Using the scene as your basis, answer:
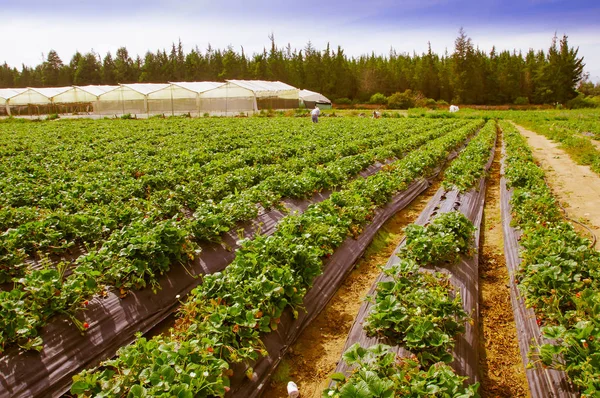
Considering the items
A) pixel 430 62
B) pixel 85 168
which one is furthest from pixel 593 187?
pixel 430 62

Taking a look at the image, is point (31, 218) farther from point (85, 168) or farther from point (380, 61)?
point (380, 61)

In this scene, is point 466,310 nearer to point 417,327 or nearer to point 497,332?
point 497,332

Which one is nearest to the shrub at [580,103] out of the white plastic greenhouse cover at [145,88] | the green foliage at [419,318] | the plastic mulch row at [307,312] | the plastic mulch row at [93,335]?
the white plastic greenhouse cover at [145,88]

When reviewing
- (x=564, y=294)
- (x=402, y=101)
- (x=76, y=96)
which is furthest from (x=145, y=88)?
(x=564, y=294)

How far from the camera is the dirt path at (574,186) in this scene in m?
8.66

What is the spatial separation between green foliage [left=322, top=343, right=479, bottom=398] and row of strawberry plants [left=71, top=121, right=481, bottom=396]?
0.84m

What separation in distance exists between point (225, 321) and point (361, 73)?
73856mm

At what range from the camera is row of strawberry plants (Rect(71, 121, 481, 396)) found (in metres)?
2.80

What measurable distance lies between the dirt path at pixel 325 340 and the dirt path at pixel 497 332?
1.46 m

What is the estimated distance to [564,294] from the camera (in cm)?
391

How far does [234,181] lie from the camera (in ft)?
28.9

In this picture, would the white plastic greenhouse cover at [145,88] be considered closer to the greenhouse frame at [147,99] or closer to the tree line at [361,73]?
the greenhouse frame at [147,99]

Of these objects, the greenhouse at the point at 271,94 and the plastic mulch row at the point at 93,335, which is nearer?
the plastic mulch row at the point at 93,335

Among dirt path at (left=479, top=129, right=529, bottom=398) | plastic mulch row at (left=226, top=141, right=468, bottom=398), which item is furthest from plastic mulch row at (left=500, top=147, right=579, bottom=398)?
plastic mulch row at (left=226, top=141, right=468, bottom=398)
